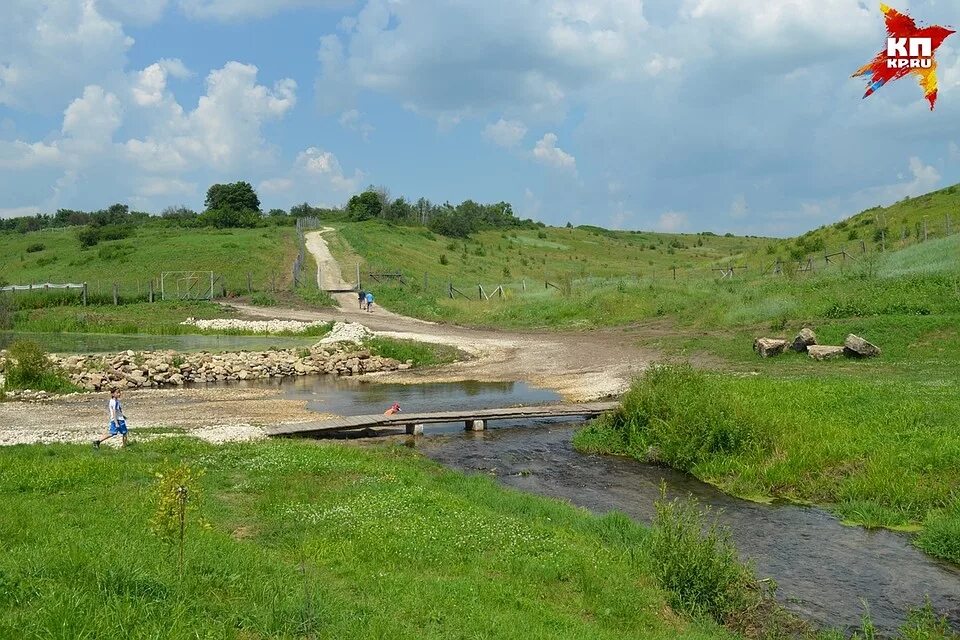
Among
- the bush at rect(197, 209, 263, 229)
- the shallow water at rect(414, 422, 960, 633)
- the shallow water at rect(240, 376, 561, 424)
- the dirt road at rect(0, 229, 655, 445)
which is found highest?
the bush at rect(197, 209, 263, 229)

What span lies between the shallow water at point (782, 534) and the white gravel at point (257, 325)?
24.5 m

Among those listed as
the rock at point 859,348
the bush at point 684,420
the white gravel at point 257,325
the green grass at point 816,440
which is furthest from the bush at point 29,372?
the rock at point 859,348

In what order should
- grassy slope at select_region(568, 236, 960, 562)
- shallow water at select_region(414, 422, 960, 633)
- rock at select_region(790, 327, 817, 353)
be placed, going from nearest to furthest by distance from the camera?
shallow water at select_region(414, 422, 960, 633) → grassy slope at select_region(568, 236, 960, 562) → rock at select_region(790, 327, 817, 353)

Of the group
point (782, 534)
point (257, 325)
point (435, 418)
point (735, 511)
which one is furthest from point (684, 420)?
point (257, 325)

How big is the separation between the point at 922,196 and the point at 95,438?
2513 inches

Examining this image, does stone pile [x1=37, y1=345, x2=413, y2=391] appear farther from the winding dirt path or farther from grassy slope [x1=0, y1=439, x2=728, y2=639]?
grassy slope [x1=0, y1=439, x2=728, y2=639]

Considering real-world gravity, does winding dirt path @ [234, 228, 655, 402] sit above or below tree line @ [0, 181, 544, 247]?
below

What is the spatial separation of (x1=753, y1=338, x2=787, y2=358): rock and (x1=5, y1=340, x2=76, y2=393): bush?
23414mm

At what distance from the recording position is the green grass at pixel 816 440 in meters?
12.9

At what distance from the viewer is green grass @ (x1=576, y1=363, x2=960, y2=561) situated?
42.2 feet

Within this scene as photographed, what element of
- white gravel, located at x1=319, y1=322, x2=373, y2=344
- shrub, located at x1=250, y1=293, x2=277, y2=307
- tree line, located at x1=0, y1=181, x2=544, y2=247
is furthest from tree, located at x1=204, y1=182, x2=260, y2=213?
white gravel, located at x1=319, y1=322, x2=373, y2=344

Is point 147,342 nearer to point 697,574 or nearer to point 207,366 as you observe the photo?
point 207,366

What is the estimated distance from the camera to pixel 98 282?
6069 cm

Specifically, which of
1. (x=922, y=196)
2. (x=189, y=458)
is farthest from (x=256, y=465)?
(x=922, y=196)
